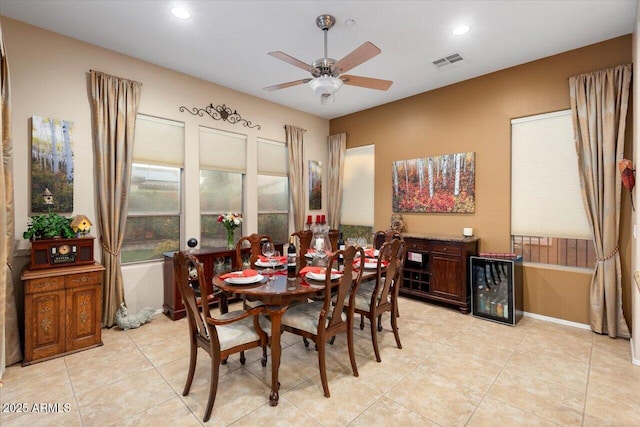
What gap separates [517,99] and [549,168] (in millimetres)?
994

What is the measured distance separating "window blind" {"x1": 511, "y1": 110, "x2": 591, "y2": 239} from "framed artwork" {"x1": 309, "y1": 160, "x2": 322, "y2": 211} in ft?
10.9

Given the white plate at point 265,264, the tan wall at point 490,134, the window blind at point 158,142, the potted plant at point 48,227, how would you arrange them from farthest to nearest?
the window blind at point 158,142
the tan wall at point 490,134
the white plate at point 265,264
the potted plant at point 48,227

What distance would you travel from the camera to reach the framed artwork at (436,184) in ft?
14.5

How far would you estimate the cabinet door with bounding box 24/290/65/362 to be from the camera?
2.71 m

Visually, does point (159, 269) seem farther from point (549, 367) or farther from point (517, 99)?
point (517, 99)

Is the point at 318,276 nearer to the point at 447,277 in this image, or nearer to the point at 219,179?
the point at 447,277

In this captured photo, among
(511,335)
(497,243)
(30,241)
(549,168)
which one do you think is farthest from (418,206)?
(30,241)

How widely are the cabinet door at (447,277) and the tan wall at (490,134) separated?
0.60 metres

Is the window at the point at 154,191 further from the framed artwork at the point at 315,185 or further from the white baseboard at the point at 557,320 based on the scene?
the white baseboard at the point at 557,320

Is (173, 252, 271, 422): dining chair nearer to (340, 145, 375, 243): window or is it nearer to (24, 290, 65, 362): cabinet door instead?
(24, 290, 65, 362): cabinet door

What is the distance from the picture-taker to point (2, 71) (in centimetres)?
261

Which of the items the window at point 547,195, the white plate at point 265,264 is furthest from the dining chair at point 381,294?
the window at point 547,195

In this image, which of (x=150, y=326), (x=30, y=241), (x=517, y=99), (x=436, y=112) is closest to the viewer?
(x=30, y=241)

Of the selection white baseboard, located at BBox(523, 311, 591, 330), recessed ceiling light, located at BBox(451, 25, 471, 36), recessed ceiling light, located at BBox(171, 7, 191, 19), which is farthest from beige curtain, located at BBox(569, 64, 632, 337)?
recessed ceiling light, located at BBox(171, 7, 191, 19)
